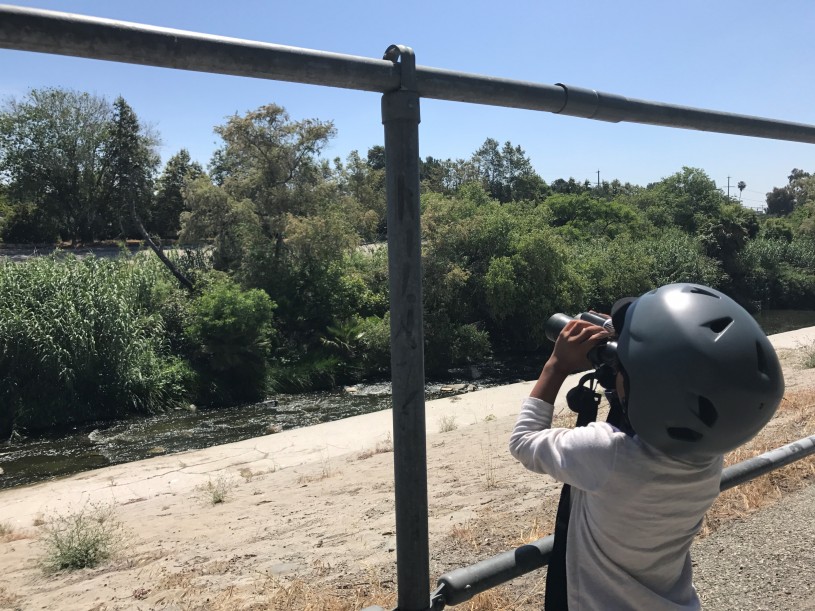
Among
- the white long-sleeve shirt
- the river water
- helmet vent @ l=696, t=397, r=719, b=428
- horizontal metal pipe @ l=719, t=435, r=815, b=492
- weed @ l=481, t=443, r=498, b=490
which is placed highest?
helmet vent @ l=696, t=397, r=719, b=428

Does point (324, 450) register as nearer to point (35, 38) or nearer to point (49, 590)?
point (49, 590)

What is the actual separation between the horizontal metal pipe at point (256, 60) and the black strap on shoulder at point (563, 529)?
0.98 metres

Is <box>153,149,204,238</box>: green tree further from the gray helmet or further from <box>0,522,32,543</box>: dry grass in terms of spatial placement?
the gray helmet

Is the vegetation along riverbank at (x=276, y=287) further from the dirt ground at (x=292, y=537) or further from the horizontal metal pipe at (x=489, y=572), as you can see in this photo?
the horizontal metal pipe at (x=489, y=572)

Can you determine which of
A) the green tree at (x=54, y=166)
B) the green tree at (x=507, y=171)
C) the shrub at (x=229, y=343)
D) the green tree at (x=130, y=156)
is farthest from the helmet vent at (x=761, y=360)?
the green tree at (x=507, y=171)

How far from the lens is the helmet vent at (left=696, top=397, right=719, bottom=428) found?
1.61 metres

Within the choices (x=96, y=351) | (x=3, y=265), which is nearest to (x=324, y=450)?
(x=96, y=351)

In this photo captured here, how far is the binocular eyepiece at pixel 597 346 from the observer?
1.86 metres

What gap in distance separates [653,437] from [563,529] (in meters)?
0.52

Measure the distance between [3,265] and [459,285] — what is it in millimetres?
16219

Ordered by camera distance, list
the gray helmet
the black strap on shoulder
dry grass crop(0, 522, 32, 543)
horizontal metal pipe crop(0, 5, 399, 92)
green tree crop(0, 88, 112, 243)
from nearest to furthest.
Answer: horizontal metal pipe crop(0, 5, 399, 92)
the gray helmet
the black strap on shoulder
dry grass crop(0, 522, 32, 543)
green tree crop(0, 88, 112, 243)

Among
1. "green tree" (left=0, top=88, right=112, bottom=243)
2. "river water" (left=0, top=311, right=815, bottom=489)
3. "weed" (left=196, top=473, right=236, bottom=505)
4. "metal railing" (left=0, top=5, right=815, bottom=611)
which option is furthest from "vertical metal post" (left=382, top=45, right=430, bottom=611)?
"green tree" (left=0, top=88, right=112, bottom=243)

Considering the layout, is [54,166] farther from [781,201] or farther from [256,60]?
[781,201]

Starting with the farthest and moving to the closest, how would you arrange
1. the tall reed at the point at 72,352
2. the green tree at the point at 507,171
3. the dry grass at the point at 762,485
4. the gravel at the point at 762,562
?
the green tree at the point at 507,171, the tall reed at the point at 72,352, the dry grass at the point at 762,485, the gravel at the point at 762,562
